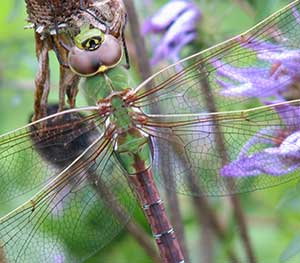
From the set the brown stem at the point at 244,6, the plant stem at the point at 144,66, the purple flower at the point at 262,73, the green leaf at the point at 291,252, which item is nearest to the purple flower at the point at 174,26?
the brown stem at the point at 244,6

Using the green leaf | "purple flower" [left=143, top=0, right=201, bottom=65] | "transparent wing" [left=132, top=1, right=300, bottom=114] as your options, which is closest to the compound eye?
"transparent wing" [left=132, top=1, right=300, bottom=114]

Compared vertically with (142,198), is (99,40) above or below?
above

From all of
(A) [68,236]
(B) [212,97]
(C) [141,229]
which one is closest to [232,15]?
(C) [141,229]

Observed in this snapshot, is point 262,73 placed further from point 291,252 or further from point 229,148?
point 291,252

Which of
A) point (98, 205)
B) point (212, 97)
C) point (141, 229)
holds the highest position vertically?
point (212, 97)

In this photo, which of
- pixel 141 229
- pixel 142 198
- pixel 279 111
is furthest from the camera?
pixel 141 229

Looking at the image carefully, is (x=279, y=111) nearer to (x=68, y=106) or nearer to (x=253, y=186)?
(x=253, y=186)

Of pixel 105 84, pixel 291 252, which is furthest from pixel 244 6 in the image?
pixel 291 252
